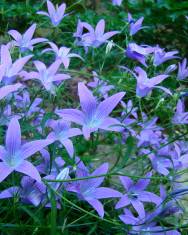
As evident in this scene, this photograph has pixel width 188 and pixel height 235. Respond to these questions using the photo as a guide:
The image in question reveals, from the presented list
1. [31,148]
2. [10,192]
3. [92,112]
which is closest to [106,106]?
[92,112]

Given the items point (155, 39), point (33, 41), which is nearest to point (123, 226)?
point (33, 41)

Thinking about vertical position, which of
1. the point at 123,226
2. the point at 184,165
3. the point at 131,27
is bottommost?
the point at 123,226

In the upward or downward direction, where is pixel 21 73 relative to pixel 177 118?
upward

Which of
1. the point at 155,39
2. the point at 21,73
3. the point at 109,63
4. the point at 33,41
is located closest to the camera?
the point at 21,73

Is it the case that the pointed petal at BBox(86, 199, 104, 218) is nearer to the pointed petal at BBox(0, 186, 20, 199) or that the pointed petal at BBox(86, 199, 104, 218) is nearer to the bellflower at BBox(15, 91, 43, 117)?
the pointed petal at BBox(0, 186, 20, 199)

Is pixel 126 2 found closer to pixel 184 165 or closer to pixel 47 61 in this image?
pixel 47 61

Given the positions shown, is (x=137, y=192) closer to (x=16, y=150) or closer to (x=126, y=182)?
(x=126, y=182)
